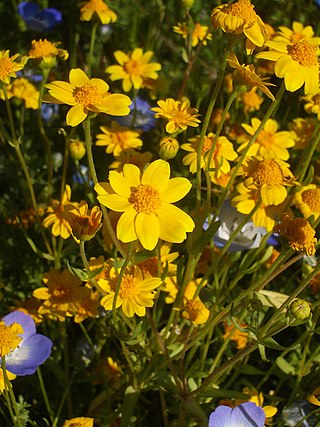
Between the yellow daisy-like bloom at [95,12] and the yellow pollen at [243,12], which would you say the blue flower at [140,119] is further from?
the yellow pollen at [243,12]

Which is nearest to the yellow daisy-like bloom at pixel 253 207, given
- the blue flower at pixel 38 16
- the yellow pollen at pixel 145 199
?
the yellow pollen at pixel 145 199

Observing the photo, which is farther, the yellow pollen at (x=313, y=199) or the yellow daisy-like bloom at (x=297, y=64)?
the yellow pollen at (x=313, y=199)

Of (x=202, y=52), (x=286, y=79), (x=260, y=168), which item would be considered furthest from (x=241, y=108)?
(x=286, y=79)

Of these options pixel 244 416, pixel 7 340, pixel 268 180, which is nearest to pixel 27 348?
pixel 7 340

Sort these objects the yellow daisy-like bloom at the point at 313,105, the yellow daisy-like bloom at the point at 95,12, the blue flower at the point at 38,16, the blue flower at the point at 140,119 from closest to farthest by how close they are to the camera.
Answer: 1. the yellow daisy-like bloom at the point at 313,105
2. the yellow daisy-like bloom at the point at 95,12
3. the blue flower at the point at 140,119
4. the blue flower at the point at 38,16

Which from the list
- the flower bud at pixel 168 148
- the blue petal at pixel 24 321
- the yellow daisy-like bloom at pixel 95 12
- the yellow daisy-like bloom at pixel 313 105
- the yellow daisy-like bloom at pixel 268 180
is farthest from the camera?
the yellow daisy-like bloom at pixel 95 12

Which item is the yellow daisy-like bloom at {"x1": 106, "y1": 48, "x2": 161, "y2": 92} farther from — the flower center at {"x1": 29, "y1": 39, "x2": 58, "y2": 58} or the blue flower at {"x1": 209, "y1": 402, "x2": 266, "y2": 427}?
the blue flower at {"x1": 209, "y1": 402, "x2": 266, "y2": 427}

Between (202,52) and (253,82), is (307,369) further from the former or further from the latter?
(202,52)
